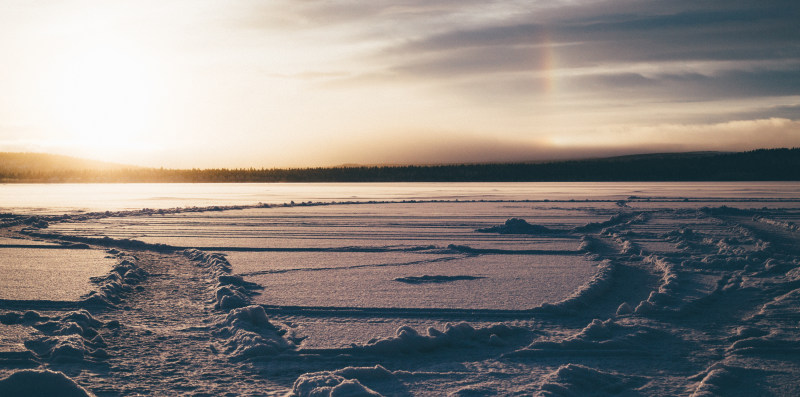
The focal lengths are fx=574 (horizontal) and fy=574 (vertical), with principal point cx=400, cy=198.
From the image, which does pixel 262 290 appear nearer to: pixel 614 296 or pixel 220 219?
pixel 614 296

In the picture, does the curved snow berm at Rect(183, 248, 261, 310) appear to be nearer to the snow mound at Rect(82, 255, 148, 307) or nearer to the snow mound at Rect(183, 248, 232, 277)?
the snow mound at Rect(183, 248, 232, 277)

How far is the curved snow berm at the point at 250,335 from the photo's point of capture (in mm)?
3801

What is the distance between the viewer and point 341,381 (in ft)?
10.4

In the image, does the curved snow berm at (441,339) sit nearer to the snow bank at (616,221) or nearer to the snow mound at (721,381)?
the snow mound at (721,381)

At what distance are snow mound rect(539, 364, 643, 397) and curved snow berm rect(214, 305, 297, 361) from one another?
1.72 meters

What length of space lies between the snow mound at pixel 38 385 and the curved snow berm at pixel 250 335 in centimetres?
101

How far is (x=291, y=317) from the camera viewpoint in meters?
4.77

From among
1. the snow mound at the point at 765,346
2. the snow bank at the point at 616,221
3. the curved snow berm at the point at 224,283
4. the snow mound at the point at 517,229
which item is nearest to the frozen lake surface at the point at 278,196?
the snow bank at the point at 616,221

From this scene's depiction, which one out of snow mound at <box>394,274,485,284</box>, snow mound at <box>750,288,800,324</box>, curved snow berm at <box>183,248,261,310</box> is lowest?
snow mound at <box>750,288,800,324</box>

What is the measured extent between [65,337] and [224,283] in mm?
2139

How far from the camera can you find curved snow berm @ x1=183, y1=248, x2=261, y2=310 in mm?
5137

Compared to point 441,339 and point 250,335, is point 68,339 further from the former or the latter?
point 441,339

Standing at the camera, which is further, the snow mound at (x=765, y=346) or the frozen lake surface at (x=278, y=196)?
the frozen lake surface at (x=278, y=196)

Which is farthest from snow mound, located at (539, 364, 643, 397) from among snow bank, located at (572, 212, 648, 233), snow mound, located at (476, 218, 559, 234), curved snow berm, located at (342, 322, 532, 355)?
snow bank, located at (572, 212, 648, 233)
